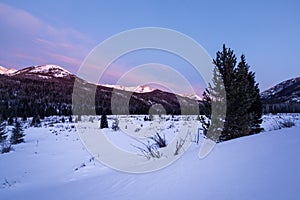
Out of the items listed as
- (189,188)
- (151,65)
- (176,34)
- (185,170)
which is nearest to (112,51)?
(151,65)

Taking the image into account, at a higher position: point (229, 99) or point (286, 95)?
point (286, 95)

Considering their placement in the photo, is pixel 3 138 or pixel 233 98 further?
pixel 3 138

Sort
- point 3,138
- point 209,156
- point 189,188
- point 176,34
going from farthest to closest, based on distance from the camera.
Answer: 1. point 3,138
2. point 176,34
3. point 209,156
4. point 189,188

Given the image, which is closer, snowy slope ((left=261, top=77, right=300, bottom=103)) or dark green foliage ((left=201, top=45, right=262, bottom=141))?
dark green foliage ((left=201, top=45, right=262, bottom=141))

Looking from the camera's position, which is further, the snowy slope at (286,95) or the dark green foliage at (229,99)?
the snowy slope at (286,95)

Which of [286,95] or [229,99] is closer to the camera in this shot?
[229,99]

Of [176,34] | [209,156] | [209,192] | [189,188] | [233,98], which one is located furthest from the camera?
[233,98]

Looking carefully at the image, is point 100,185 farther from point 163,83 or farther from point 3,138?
point 3,138

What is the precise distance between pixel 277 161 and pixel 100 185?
2464 mm

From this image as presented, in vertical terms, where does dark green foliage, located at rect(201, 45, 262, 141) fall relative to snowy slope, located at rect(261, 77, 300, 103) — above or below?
below

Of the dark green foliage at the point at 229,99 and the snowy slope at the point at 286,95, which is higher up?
the snowy slope at the point at 286,95

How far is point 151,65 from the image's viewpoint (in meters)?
8.31

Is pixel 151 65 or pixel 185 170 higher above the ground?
pixel 151 65

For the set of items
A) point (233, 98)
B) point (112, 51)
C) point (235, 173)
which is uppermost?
point (112, 51)
